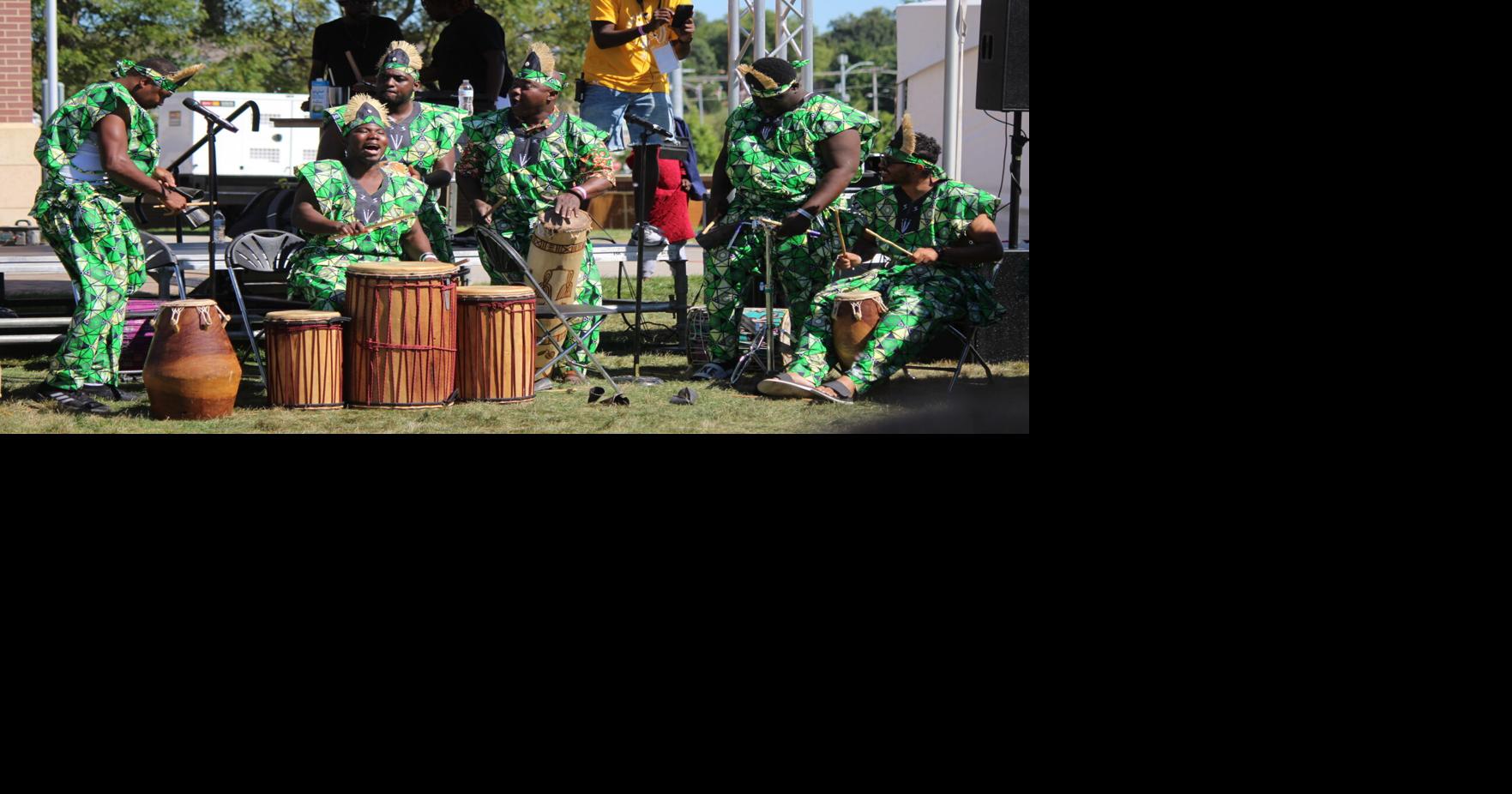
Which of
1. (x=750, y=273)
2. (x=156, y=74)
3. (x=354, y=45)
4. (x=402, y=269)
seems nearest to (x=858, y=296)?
(x=750, y=273)

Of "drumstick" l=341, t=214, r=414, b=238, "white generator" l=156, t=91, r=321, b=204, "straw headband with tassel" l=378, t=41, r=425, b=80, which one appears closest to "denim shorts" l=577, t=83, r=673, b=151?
"straw headband with tassel" l=378, t=41, r=425, b=80

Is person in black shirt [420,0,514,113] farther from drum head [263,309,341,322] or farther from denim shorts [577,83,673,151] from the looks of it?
drum head [263,309,341,322]

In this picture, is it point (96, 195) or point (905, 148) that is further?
point (905, 148)

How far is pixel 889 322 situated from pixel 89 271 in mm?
3056

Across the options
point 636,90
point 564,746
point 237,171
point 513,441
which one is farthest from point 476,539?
point 237,171

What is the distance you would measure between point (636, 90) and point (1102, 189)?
506 cm

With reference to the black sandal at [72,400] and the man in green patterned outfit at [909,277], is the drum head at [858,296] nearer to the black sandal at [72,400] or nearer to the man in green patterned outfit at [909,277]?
the man in green patterned outfit at [909,277]

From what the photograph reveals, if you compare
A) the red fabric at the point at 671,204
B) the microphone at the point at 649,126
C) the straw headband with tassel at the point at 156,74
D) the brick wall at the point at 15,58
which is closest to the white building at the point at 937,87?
the red fabric at the point at 671,204

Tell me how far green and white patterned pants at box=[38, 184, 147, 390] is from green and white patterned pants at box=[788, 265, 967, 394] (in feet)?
8.59

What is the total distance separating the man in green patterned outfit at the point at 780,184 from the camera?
22.6 feet

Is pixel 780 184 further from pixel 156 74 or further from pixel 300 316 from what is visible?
pixel 156 74

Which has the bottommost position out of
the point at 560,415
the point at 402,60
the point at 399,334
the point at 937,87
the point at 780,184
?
the point at 560,415

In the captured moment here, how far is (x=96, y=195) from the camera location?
6277 millimetres

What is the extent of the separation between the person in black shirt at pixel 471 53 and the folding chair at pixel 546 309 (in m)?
1.39
